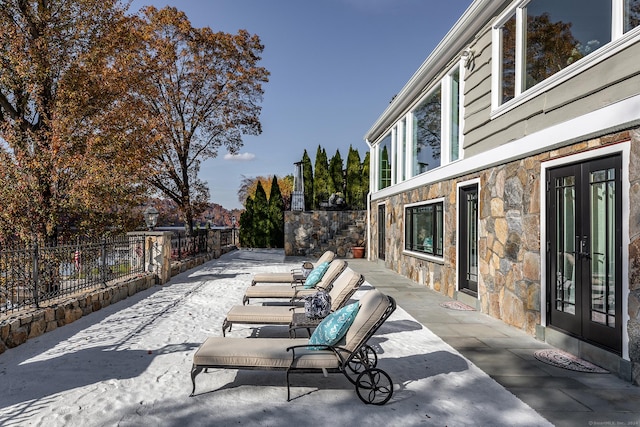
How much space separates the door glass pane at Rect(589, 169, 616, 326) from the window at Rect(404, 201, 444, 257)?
4778mm

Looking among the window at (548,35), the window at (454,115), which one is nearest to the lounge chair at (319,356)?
the window at (548,35)

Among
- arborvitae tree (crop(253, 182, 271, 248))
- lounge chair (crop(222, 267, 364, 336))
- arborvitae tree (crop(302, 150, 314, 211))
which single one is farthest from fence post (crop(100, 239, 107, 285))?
arborvitae tree (crop(302, 150, 314, 211))

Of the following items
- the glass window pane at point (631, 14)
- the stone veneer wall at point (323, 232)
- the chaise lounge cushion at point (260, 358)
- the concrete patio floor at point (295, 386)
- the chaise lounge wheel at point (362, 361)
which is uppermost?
the glass window pane at point (631, 14)

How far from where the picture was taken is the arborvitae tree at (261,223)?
2584 cm

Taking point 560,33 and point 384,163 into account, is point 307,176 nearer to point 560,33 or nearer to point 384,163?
point 384,163

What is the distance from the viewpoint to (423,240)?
10570 mm

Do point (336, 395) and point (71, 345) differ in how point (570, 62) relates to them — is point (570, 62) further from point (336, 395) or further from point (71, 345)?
point (71, 345)

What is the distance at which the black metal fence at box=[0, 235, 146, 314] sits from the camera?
6070 millimetres

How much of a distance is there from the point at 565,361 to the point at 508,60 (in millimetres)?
4631

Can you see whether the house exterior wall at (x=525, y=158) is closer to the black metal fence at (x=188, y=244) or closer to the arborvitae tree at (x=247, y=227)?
the black metal fence at (x=188, y=244)

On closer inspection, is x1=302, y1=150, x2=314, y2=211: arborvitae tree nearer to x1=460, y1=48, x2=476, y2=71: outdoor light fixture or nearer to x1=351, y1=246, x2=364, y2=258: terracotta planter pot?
x1=351, y1=246, x2=364, y2=258: terracotta planter pot

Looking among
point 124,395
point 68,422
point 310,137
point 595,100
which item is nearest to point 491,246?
point 595,100

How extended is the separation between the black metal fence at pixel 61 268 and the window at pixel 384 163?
8.58 metres

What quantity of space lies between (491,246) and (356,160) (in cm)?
1970
